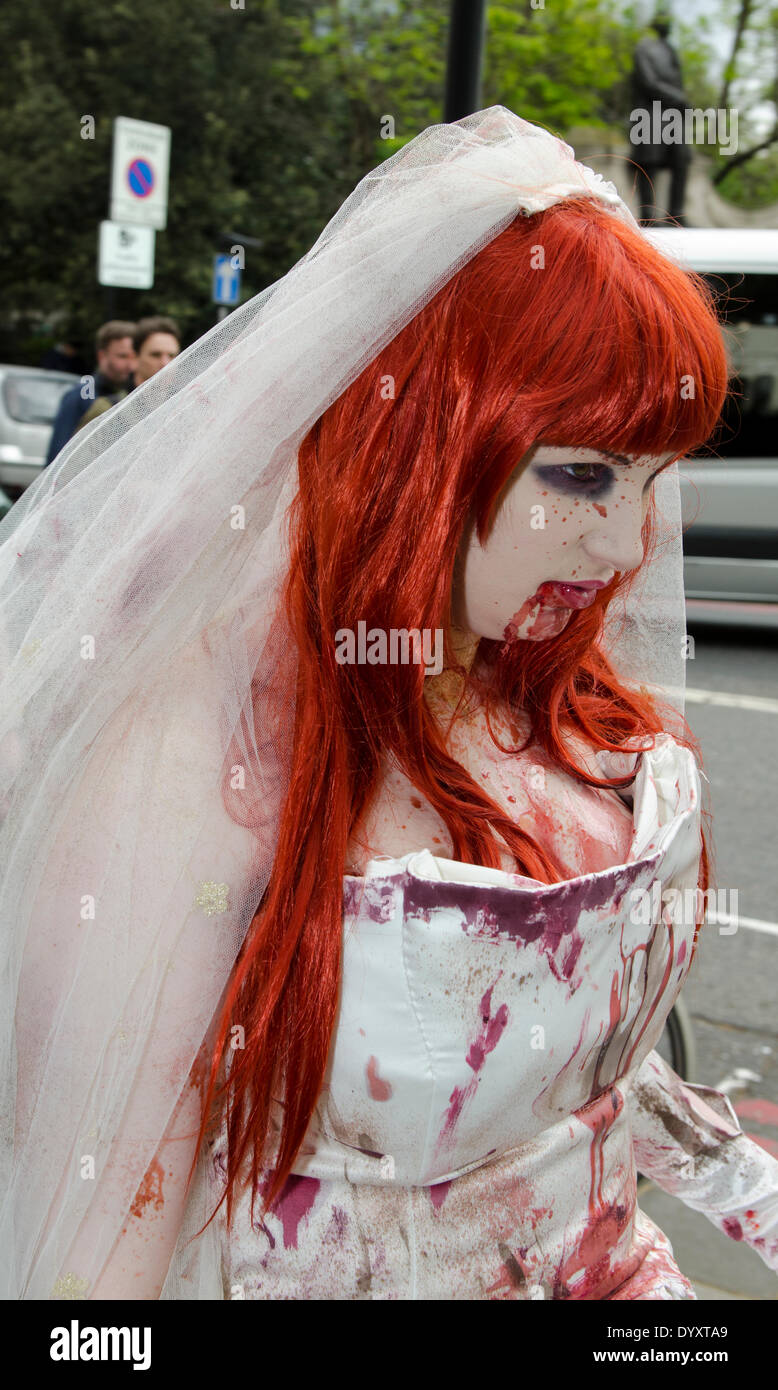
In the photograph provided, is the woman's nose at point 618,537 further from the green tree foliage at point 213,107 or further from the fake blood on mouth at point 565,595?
the green tree foliage at point 213,107

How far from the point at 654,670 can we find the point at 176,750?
0.72 metres

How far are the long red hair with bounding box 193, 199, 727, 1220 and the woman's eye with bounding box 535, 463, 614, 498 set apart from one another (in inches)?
1.0

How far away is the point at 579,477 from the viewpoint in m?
1.12

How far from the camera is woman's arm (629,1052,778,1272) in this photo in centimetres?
139

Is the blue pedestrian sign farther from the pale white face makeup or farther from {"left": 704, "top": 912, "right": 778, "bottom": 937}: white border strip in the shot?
the pale white face makeup

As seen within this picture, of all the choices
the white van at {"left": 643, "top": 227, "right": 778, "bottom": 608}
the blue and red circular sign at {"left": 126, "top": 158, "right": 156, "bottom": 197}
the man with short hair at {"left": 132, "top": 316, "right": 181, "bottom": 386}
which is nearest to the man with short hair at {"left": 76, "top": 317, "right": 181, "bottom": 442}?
the man with short hair at {"left": 132, "top": 316, "right": 181, "bottom": 386}

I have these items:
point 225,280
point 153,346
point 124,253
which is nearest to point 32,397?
point 225,280

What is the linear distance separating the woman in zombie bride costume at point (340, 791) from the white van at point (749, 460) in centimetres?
700

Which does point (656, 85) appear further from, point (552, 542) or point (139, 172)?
point (552, 542)

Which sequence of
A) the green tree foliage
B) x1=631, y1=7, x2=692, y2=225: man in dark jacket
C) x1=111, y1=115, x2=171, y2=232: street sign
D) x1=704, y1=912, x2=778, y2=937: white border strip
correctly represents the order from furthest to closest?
the green tree foliage
x1=631, y1=7, x2=692, y2=225: man in dark jacket
x1=111, y1=115, x2=171, y2=232: street sign
x1=704, y1=912, x2=778, y2=937: white border strip

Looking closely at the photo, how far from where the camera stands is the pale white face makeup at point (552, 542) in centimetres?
111

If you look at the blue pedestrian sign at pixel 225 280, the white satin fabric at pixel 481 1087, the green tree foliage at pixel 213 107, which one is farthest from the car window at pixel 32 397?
the white satin fabric at pixel 481 1087

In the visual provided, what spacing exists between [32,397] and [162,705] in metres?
12.1
